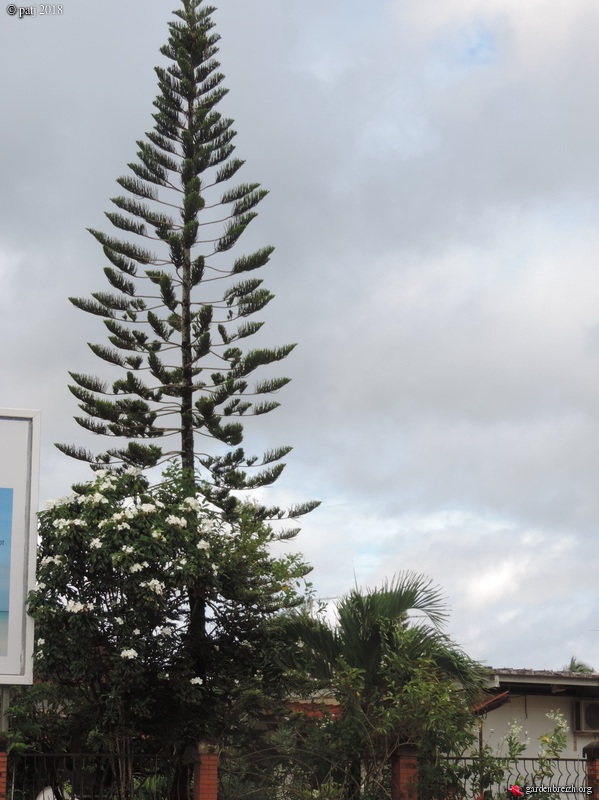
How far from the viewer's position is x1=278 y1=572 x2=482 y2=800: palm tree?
12570mm

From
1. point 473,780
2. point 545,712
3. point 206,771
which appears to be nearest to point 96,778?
point 206,771

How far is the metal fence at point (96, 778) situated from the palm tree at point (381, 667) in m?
1.99

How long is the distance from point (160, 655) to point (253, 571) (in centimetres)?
153

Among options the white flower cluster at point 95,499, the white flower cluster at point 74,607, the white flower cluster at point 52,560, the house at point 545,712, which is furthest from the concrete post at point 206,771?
the house at point 545,712

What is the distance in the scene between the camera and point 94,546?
1250 centimetres

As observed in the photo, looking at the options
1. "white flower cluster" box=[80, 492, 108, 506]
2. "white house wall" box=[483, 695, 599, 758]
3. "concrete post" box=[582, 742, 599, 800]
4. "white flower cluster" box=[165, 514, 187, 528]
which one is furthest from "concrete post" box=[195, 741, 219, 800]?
"white house wall" box=[483, 695, 599, 758]

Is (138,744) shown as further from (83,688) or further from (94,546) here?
(94,546)

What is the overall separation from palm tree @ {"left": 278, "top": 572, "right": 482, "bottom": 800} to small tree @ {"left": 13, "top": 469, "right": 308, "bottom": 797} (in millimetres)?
1092

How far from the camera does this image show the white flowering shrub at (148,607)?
41.2 feet

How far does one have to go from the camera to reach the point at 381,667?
513 inches

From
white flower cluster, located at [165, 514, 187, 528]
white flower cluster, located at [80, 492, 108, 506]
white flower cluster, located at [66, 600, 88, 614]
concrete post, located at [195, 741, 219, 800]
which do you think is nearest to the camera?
white flower cluster, located at [66, 600, 88, 614]

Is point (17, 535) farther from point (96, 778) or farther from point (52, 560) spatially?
point (96, 778)

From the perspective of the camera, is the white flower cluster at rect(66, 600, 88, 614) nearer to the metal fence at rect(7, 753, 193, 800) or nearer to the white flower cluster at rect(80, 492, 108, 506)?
the white flower cluster at rect(80, 492, 108, 506)

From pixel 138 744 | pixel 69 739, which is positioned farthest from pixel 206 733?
pixel 69 739
